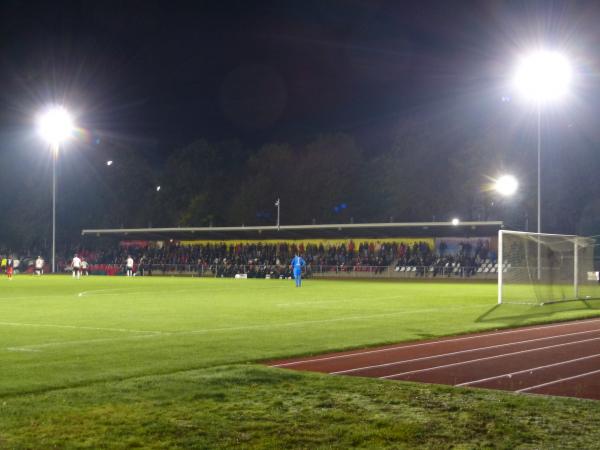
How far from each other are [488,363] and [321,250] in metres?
48.5

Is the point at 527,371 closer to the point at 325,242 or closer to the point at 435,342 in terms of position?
the point at 435,342

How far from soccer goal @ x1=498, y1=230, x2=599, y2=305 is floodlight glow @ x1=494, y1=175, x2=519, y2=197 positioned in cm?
3190

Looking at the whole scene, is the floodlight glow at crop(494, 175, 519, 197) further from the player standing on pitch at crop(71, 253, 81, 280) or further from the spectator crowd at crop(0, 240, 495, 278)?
the player standing on pitch at crop(71, 253, 81, 280)

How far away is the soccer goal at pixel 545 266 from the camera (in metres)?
26.8

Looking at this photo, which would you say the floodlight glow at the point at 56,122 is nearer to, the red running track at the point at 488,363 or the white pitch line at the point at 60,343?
the white pitch line at the point at 60,343

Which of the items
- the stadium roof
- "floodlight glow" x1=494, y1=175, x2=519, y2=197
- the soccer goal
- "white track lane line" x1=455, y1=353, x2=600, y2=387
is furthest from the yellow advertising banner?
"white track lane line" x1=455, y1=353, x2=600, y2=387

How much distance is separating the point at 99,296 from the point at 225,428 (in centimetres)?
2427

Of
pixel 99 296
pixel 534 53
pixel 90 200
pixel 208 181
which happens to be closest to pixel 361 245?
pixel 534 53

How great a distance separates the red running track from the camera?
33.9 ft

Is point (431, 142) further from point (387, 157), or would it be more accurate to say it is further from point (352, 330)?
point (352, 330)

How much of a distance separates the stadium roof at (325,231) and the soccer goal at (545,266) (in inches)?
789

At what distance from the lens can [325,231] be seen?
5828 cm

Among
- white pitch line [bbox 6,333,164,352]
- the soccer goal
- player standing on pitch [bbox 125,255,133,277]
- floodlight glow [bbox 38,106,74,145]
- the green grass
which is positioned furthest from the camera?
player standing on pitch [bbox 125,255,133,277]

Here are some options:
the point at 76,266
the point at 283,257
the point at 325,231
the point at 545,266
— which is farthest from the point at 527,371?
the point at 283,257
